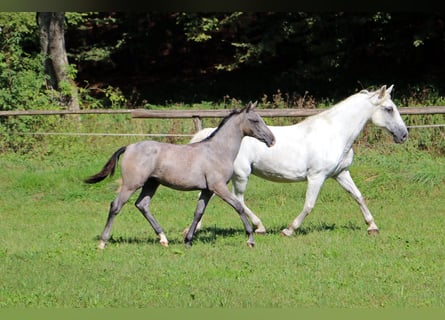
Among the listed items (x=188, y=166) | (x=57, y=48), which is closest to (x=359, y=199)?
(x=188, y=166)

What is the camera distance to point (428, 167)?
14109mm

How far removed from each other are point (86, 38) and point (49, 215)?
63.9ft

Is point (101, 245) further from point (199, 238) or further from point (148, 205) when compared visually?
point (199, 238)

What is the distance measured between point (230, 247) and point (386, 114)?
2.90 meters

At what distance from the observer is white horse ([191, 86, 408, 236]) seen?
959 centimetres

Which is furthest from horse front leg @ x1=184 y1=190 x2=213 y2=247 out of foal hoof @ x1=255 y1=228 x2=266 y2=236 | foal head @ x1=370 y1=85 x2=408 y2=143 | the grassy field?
foal head @ x1=370 y1=85 x2=408 y2=143

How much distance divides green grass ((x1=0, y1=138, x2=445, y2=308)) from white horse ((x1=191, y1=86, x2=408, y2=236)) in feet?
2.21

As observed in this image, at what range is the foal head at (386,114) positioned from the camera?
971 cm

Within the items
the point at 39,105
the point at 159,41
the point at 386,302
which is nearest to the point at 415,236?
the point at 386,302

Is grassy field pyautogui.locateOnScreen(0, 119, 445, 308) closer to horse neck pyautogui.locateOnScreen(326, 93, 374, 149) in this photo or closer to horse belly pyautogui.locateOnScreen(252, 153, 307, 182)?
horse belly pyautogui.locateOnScreen(252, 153, 307, 182)

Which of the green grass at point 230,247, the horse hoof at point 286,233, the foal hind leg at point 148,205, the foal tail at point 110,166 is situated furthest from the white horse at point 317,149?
the foal tail at point 110,166

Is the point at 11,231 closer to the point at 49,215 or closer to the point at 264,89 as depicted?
the point at 49,215

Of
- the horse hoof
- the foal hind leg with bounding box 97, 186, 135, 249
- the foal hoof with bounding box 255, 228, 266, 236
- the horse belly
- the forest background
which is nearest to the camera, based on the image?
the foal hind leg with bounding box 97, 186, 135, 249

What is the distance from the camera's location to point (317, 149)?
958 centimetres
